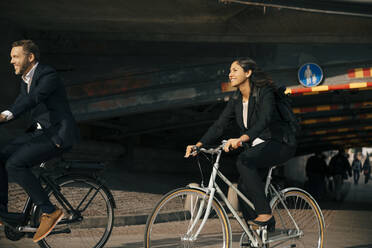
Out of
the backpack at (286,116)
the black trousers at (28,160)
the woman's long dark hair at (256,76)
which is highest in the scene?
the woman's long dark hair at (256,76)

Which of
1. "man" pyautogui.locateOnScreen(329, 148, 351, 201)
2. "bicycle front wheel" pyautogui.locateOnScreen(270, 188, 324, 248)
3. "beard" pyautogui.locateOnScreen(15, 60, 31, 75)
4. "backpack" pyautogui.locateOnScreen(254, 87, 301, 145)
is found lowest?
"man" pyautogui.locateOnScreen(329, 148, 351, 201)

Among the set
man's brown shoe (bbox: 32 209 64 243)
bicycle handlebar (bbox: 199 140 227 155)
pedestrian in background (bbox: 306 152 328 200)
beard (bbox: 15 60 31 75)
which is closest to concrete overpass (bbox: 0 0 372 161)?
pedestrian in background (bbox: 306 152 328 200)

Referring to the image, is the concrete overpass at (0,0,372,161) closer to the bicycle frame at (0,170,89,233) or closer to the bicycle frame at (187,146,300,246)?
the bicycle frame at (187,146,300,246)

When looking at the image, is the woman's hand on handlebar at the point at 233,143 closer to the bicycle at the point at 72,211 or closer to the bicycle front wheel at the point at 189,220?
the bicycle front wheel at the point at 189,220

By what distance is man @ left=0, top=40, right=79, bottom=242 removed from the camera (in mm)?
3707

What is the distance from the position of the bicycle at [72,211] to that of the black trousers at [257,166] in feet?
3.92

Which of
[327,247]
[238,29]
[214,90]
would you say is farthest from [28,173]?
[214,90]

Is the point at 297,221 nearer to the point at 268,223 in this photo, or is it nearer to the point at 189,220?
the point at 268,223

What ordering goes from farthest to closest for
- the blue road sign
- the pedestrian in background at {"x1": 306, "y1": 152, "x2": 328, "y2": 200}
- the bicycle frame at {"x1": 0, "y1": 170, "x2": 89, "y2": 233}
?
1. the pedestrian in background at {"x1": 306, "y1": 152, "x2": 328, "y2": 200}
2. the blue road sign
3. the bicycle frame at {"x1": 0, "y1": 170, "x2": 89, "y2": 233}

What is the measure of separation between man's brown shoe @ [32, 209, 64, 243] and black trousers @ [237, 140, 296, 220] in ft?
5.06

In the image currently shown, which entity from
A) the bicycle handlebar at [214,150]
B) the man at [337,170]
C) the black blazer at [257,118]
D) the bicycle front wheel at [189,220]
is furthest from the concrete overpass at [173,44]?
the man at [337,170]

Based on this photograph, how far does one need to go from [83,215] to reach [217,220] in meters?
1.19

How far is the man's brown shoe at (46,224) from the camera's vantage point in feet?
12.3

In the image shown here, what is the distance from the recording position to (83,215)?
13.3 feet
